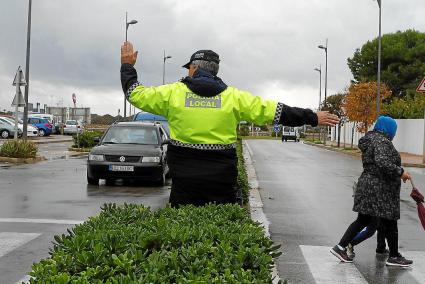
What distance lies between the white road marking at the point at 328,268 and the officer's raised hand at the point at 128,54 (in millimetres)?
2917

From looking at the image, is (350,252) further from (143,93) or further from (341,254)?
(143,93)

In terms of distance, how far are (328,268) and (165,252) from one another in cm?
364

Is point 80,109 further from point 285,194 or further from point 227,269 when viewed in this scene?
point 227,269

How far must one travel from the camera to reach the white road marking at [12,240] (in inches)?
270

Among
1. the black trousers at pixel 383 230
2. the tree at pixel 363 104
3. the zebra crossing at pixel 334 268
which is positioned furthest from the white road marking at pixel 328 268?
the tree at pixel 363 104

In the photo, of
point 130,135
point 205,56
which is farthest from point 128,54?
point 130,135

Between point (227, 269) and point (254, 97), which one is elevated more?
point (254, 97)

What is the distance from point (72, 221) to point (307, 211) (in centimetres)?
408

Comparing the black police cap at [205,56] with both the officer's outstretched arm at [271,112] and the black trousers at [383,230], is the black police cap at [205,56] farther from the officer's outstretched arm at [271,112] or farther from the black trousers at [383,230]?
the black trousers at [383,230]

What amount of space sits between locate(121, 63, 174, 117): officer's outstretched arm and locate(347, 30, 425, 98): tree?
56267 millimetres

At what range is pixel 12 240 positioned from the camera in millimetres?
7340

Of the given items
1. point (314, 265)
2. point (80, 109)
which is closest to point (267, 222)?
point (314, 265)

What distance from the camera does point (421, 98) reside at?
42562 mm

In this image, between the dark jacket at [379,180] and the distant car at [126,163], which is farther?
the distant car at [126,163]
